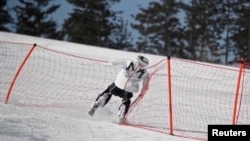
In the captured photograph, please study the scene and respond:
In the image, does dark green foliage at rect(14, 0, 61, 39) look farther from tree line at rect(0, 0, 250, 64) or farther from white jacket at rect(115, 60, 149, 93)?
white jacket at rect(115, 60, 149, 93)

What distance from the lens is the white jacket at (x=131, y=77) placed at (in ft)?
30.6

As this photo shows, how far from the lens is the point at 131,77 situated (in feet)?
30.7

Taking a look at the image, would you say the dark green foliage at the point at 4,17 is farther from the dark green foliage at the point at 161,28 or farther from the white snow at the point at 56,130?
the white snow at the point at 56,130

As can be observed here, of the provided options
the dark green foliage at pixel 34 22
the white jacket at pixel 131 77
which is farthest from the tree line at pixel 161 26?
the white jacket at pixel 131 77

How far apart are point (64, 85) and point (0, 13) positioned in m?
34.5

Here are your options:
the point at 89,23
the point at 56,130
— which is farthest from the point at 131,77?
the point at 89,23

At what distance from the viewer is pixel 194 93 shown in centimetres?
1609

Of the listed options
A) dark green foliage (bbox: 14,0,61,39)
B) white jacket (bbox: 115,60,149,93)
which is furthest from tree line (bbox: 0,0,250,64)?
white jacket (bbox: 115,60,149,93)

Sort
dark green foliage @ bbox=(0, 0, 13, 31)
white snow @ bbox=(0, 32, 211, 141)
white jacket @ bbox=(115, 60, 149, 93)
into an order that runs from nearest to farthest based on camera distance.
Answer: white snow @ bbox=(0, 32, 211, 141) → white jacket @ bbox=(115, 60, 149, 93) → dark green foliage @ bbox=(0, 0, 13, 31)

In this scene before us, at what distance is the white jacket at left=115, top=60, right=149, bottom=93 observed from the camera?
9.33 meters

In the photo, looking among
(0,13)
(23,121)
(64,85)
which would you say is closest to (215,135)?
(23,121)

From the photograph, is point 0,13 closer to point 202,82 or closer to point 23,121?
point 202,82

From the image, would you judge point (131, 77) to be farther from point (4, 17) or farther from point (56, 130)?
point (4, 17)

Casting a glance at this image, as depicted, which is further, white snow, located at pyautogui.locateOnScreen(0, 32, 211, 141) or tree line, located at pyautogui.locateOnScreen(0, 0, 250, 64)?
tree line, located at pyautogui.locateOnScreen(0, 0, 250, 64)
